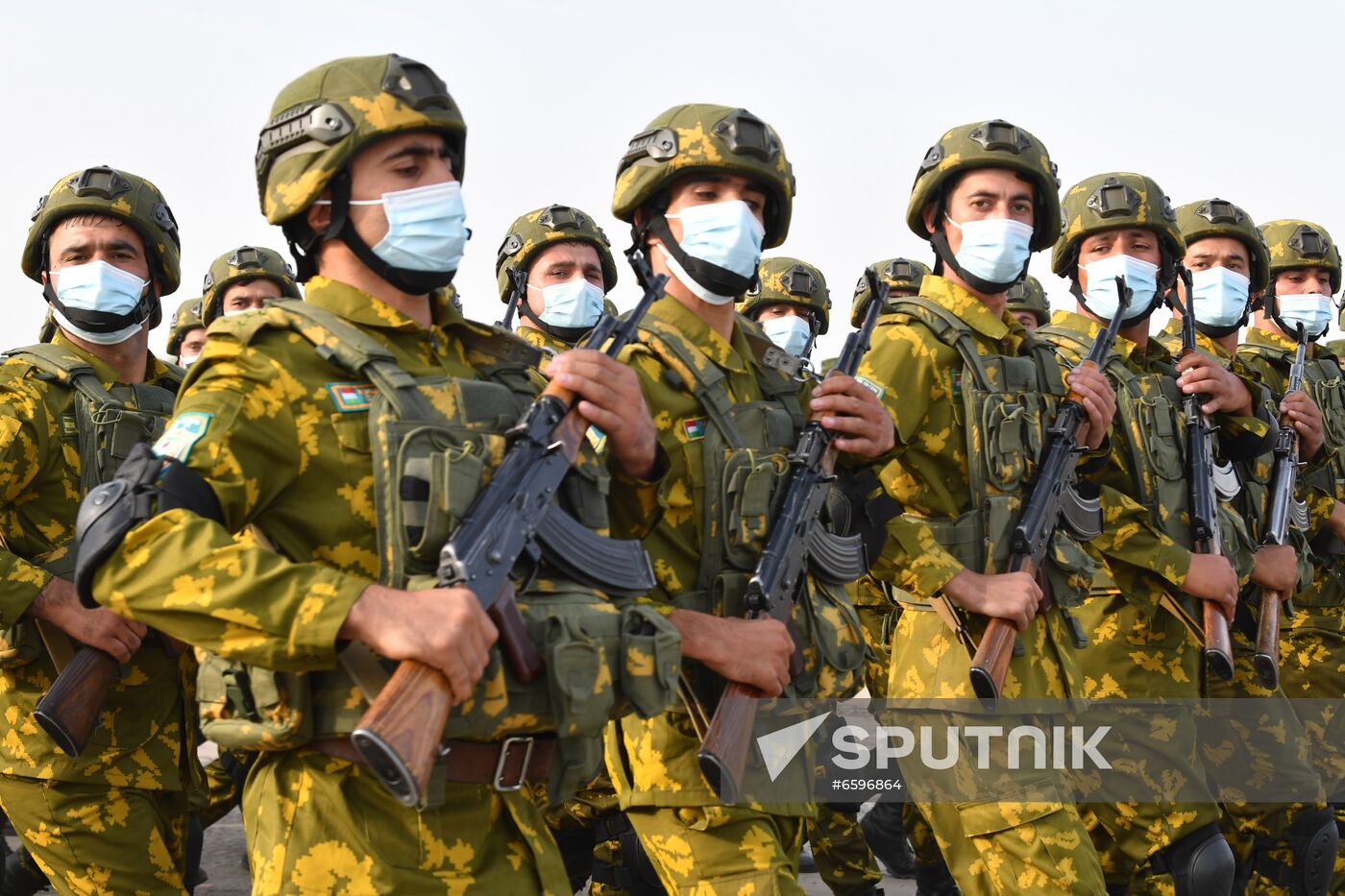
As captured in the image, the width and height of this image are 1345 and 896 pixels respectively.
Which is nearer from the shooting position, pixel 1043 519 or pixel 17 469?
pixel 17 469

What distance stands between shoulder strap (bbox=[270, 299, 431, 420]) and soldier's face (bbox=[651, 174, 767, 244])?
160cm

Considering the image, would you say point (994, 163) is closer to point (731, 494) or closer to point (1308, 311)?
point (731, 494)

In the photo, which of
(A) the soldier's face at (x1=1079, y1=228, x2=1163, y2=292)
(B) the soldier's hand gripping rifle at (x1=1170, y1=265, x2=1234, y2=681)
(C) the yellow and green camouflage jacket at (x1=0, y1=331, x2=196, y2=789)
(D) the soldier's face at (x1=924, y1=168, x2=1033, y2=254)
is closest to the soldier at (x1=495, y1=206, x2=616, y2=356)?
(A) the soldier's face at (x1=1079, y1=228, x2=1163, y2=292)

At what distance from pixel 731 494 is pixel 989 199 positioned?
197cm

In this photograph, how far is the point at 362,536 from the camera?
336cm

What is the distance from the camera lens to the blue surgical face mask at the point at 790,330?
1021 cm

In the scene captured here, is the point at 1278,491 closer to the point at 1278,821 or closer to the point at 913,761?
the point at 1278,821

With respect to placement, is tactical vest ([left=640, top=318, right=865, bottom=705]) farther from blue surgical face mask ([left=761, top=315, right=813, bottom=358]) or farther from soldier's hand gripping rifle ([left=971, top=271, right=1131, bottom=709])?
blue surgical face mask ([left=761, top=315, right=813, bottom=358])

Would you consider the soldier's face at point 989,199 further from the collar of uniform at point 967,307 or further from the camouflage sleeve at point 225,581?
the camouflage sleeve at point 225,581

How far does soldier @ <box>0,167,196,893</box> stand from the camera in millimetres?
5352

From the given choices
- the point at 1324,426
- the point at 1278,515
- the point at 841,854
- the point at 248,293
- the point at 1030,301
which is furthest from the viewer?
the point at 1030,301

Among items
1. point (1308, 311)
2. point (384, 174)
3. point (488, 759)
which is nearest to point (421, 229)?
point (384, 174)

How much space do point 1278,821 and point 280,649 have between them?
Result: 5452mm

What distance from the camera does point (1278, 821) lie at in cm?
714
